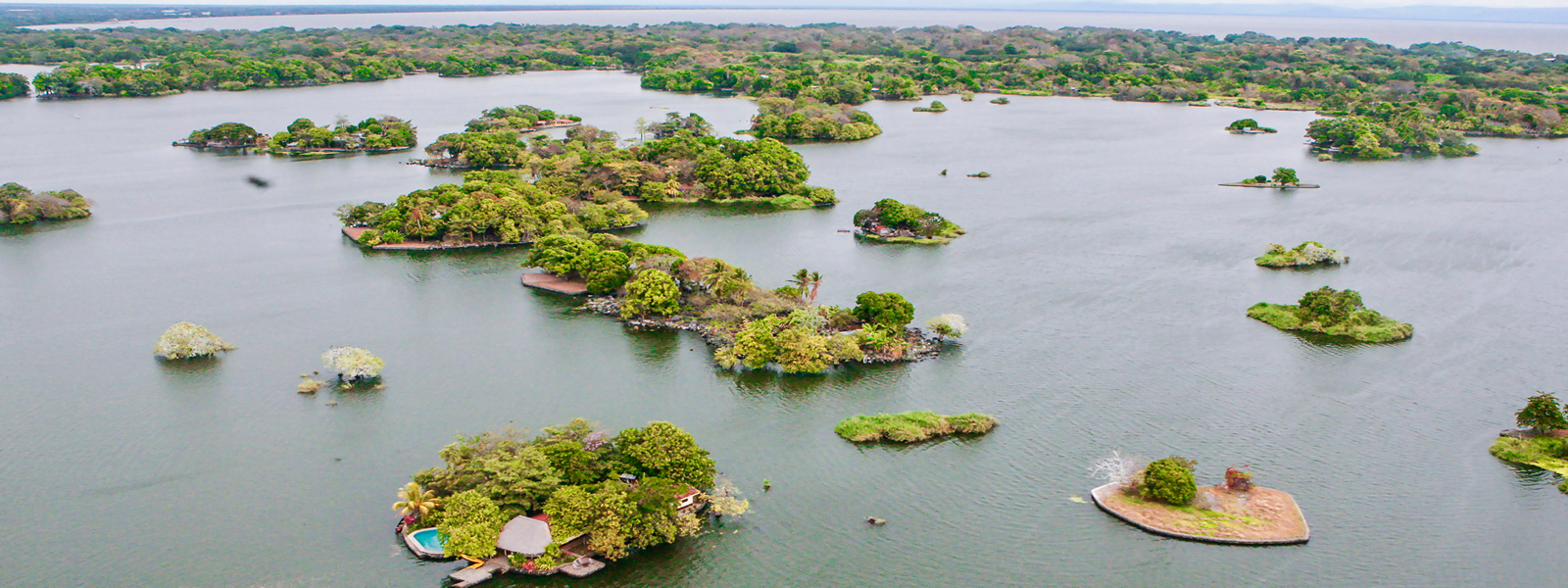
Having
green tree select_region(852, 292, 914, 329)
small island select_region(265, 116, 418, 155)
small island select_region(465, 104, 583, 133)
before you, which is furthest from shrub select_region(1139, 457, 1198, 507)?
small island select_region(265, 116, 418, 155)

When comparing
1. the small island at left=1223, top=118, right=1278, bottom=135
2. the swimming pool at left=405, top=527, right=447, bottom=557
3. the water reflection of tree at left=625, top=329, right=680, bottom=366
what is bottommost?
the swimming pool at left=405, top=527, right=447, bottom=557

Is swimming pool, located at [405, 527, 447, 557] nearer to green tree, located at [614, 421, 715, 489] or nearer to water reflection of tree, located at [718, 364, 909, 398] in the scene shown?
green tree, located at [614, 421, 715, 489]

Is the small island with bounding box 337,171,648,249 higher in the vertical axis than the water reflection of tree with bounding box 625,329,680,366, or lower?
higher

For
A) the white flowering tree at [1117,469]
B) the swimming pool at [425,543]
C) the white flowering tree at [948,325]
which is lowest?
the swimming pool at [425,543]

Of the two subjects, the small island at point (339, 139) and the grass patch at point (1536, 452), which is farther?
the small island at point (339, 139)

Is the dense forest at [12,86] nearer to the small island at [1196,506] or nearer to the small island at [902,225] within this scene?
the small island at [902,225]

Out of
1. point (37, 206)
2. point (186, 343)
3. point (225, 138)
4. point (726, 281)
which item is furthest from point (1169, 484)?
point (225, 138)

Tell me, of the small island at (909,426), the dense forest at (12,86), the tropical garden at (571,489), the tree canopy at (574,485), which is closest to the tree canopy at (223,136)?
the dense forest at (12,86)

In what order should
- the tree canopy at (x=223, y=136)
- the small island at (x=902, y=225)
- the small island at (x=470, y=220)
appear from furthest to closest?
the tree canopy at (x=223, y=136)
the small island at (x=902, y=225)
the small island at (x=470, y=220)

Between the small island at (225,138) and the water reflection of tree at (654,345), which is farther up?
the small island at (225,138)
